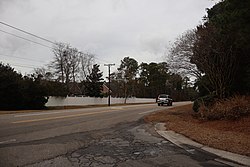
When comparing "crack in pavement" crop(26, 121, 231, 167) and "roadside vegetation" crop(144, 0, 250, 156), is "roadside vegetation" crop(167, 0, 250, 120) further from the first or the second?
"crack in pavement" crop(26, 121, 231, 167)

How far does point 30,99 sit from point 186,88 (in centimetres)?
7798

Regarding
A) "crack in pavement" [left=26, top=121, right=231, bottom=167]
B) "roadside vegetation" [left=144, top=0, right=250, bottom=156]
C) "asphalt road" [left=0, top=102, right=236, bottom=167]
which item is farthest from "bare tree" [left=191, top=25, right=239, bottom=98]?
"crack in pavement" [left=26, top=121, right=231, bottom=167]

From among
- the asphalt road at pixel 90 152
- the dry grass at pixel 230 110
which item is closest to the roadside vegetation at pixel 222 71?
the dry grass at pixel 230 110

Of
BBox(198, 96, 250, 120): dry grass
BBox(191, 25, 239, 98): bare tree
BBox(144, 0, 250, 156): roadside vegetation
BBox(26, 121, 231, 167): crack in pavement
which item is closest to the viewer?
BBox(26, 121, 231, 167): crack in pavement

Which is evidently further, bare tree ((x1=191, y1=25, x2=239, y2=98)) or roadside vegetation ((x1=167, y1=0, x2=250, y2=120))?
bare tree ((x1=191, y1=25, x2=239, y2=98))

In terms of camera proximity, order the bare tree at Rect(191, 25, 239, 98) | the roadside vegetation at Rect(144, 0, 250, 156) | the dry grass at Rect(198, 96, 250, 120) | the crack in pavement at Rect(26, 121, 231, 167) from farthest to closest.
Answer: the bare tree at Rect(191, 25, 239, 98)
the dry grass at Rect(198, 96, 250, 120)
the roadside vegetation at Rect(144, 0, 250, 156)
the crack in pavement at Rect(26, 121, 231, 167)

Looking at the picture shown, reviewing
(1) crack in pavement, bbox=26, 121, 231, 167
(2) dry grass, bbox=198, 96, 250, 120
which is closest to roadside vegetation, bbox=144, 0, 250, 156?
(2) dry grass, bbox=198, 96, 250, 120

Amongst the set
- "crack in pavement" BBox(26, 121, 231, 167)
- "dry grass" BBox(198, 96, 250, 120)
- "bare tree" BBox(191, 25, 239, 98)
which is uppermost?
"bare tree" BBox(191, 25, 239, 98)

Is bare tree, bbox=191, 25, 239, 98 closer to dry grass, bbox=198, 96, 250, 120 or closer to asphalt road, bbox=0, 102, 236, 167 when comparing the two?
dry grass, bbox=198, 96, 250, 120

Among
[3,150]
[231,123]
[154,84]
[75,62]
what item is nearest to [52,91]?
[75,62]

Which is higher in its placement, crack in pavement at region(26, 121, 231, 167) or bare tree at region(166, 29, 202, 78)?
bare tree at region(166, 29, 202, 78)

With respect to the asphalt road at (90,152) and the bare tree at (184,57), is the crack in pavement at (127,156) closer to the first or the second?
the asphalt road at (90,152)

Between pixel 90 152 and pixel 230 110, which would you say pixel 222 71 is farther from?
pixel 90 152

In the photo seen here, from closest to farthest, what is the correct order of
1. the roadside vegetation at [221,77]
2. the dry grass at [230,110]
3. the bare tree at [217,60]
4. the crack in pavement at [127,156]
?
the crack in pavement at [127,156] < the roadside vegetation at [221,77] < the dry grass at [230,110] < the bare tree at [217,60]
